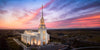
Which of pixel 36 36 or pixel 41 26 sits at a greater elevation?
pixel 41 26

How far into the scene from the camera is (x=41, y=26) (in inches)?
1332

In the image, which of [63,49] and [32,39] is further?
[32,39]

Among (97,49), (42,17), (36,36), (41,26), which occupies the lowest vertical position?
(97,49)

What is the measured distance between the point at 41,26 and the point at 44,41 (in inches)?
249

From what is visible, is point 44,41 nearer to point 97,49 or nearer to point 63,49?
point 63,49

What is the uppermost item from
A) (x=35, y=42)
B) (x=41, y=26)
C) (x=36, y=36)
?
(x=41, y=26)

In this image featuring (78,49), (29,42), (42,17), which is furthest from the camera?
(42,17)

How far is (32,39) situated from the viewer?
106 feet

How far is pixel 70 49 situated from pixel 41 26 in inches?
568

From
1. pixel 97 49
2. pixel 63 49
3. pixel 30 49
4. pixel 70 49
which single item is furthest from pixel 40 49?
pixel 97 49

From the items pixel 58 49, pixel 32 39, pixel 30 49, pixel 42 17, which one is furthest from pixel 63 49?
pixel 42 17

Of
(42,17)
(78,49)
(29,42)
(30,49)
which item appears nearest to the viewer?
(30,49)

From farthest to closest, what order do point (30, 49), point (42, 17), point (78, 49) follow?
point (42, 17)
point (78, 49)
point (30, 49)

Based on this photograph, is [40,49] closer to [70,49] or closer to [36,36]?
[36,36]
